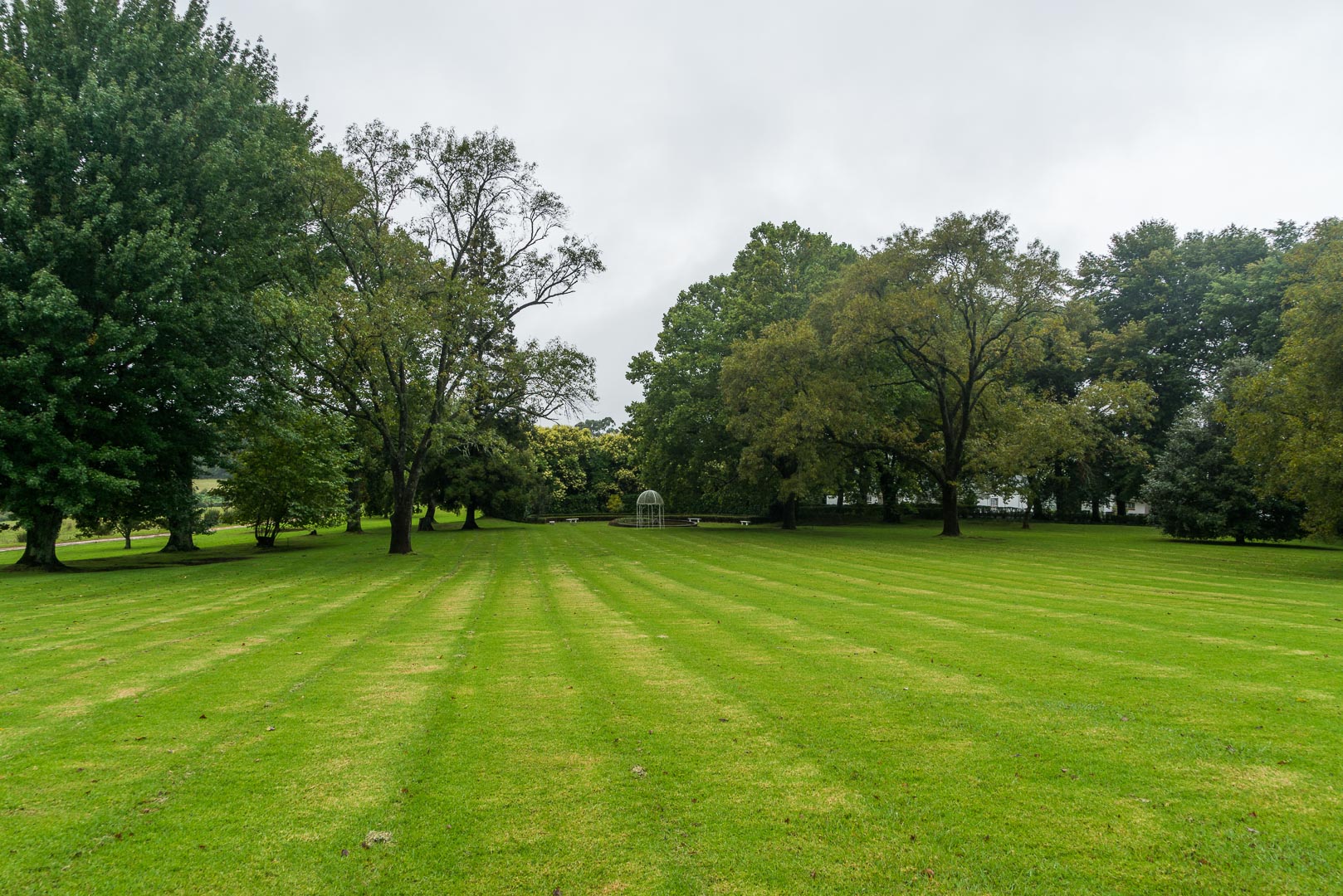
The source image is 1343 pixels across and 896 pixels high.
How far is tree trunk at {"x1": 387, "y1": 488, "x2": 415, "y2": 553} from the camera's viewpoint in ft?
81.4

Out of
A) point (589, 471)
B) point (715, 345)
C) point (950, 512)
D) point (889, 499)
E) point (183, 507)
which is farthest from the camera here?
point (589, 471)

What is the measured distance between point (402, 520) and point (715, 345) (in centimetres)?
2262

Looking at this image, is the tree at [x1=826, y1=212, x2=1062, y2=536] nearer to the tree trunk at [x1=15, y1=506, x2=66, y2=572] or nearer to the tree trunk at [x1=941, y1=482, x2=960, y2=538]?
the tree trunk at [x1=941, y1=482, x2=960, y2=538]

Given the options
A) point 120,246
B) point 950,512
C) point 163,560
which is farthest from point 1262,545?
point 163,560

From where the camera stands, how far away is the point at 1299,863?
11.4 feet

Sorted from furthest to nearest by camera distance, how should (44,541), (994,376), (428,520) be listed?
(428,520)
(994,376)
(44,541)

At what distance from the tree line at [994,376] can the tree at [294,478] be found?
18.6m

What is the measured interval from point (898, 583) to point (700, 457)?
26.2 metres

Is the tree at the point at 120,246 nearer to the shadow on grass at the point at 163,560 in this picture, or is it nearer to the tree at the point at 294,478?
the shadow on grass at the point at 163,560

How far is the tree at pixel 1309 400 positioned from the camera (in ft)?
58.2

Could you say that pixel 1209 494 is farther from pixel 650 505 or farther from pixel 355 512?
pixel 355 512

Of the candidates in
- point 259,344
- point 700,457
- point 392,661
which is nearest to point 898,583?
point 392,661

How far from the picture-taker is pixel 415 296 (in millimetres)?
23281

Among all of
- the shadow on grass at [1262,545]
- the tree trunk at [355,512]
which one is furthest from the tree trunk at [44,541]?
the shadow on grass at [1262,545]
